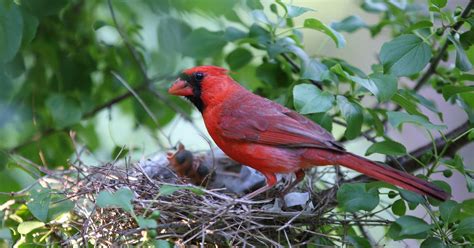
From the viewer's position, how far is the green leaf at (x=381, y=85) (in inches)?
90.5

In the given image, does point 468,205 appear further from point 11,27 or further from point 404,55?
point 11,27

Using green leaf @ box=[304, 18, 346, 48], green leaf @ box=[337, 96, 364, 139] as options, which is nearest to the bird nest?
green leaf @ box=[337, 96, 364, 139]

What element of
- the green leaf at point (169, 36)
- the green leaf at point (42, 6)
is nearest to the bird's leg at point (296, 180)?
the green leaf at point (169, 36)

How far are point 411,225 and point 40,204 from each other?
3.65 ft

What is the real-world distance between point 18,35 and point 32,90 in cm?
95

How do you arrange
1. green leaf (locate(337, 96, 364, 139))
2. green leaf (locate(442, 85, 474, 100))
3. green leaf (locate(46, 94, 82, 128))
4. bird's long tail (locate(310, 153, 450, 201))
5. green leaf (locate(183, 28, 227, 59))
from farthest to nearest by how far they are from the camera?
green leaf (locate(46, 94, 82, 128)) < green leaf (locate(183, 28, 227, 59)) < green leaf (locate(337, 96, 364, 139)) < green leaf (locate(442, 85, 474, 100)) < bird's long tail (locate(310, 153, 450, 201))

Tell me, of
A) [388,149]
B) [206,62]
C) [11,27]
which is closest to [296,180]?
[388,149]

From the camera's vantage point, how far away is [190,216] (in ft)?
7.72

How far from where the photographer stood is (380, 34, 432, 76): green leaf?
242 centimetres

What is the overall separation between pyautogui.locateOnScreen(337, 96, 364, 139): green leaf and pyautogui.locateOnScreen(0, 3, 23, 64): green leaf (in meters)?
1.06

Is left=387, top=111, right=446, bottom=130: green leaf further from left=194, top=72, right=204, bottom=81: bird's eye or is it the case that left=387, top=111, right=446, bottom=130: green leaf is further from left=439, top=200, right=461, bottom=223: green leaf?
left=194, top=72, right=204, bottom=81: bird's eye

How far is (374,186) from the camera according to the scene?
7.46 ft

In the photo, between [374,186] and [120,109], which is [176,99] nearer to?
[120,109]

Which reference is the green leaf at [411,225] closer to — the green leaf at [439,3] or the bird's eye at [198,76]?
the green leaf at [439,3]
